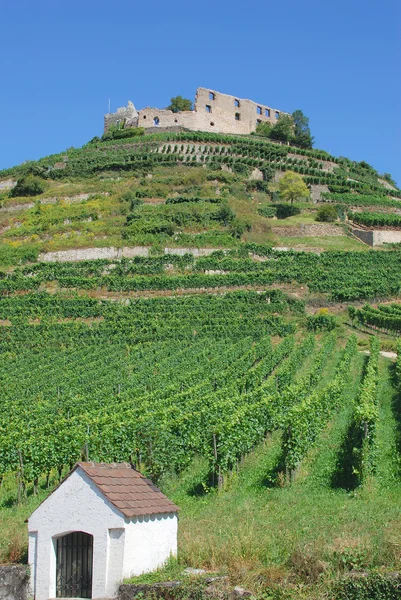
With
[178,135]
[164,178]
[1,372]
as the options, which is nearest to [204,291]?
[1,372]

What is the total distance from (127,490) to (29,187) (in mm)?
66801

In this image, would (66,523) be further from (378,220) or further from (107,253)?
(378,220)

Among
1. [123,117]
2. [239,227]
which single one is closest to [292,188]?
[239,227]

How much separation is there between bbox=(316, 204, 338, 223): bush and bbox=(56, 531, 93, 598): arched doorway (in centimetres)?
5790

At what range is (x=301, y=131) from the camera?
98562 mm

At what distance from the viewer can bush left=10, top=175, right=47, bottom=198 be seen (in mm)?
77106

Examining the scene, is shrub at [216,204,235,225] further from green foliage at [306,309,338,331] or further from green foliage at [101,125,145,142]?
green foliage at [101,125,145,142]

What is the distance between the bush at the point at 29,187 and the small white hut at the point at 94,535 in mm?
66205

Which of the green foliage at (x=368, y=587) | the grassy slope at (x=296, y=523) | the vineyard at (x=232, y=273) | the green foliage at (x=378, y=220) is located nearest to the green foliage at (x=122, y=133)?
the green foliage at (x=378, y=220)

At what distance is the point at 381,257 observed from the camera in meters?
60.1

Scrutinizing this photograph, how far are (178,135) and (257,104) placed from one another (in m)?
17.9

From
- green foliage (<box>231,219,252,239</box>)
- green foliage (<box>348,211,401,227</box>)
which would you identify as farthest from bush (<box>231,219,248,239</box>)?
green foliage (<box>348,211,401,227</box>)

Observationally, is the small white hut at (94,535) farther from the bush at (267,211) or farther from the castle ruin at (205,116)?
the castle ruin at (205,116)

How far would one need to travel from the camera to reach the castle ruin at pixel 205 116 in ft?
308
